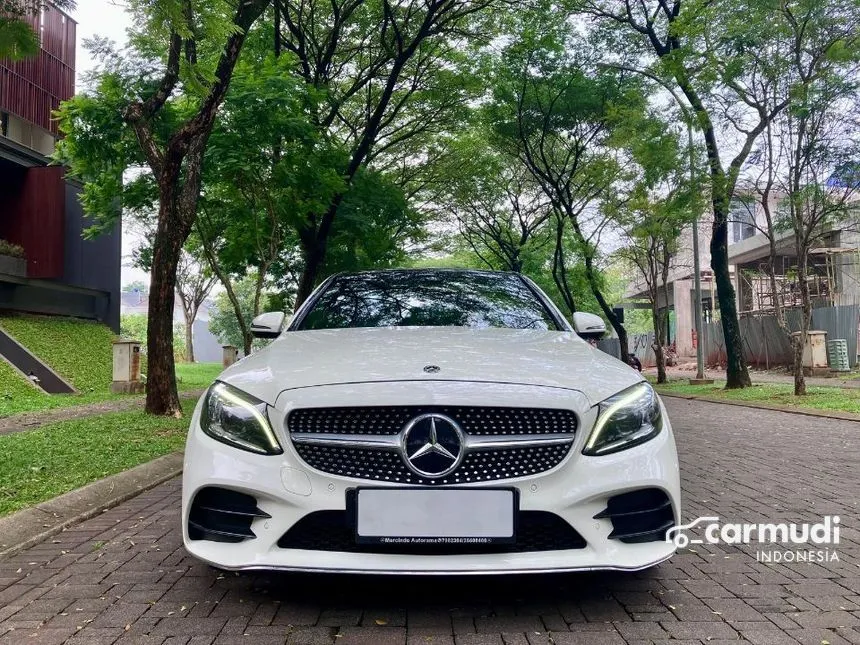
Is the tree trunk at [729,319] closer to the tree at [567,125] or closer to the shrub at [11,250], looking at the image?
the tree at [567,125]

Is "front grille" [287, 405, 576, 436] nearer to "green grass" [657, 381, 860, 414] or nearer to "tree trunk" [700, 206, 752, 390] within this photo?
"green grass" [657, 381, 860, 414]

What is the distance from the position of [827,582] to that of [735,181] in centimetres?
1188

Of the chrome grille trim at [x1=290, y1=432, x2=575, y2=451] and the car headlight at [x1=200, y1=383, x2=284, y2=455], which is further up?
the car headlight at [x1=200, y1=383, x2=284, y2=455]

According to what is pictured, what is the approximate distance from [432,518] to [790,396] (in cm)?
1228

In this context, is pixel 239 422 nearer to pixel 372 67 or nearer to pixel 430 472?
pixel 430 472

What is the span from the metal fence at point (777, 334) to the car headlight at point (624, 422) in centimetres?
1900

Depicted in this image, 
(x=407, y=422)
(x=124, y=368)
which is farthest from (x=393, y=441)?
(x=124, y=368)

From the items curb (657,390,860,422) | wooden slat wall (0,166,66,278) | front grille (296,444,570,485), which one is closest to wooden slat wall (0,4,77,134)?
wooden slat wall (0,166,66,278)

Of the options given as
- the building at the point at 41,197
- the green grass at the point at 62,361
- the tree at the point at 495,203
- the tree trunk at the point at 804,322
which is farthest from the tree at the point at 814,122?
the building at the point at 41,197

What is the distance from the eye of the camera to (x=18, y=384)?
43.9ft

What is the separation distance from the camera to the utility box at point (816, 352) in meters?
17.6

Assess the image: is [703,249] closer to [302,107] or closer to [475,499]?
[302,107]

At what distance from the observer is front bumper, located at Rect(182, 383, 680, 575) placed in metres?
2.24
